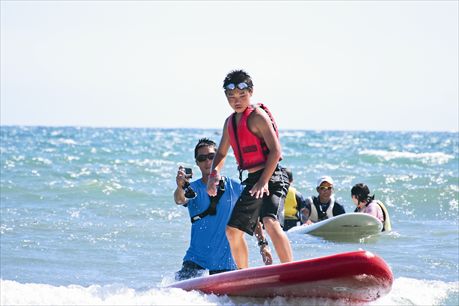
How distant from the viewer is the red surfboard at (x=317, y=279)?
5488 millimetres

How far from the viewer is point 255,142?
6000 mm

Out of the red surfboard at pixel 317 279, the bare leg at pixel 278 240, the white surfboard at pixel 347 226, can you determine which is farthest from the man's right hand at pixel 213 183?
the white surfboard at pixel 347 226

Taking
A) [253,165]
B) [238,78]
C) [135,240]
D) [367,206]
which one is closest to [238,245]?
[253,165]

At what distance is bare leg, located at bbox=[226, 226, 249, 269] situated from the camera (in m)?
6.14

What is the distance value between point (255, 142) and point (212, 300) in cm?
111

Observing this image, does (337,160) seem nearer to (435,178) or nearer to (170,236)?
(435,178)

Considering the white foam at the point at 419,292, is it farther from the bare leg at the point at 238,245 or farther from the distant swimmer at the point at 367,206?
the distant swimmer at the point at 367,206

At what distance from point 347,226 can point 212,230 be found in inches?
224

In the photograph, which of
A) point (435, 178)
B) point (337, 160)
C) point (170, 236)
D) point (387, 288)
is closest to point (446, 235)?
point (170, 236)

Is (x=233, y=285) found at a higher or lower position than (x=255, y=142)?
lower

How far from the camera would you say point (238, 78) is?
19.5 ft

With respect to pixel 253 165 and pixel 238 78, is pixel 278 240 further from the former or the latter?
pixel 238 78

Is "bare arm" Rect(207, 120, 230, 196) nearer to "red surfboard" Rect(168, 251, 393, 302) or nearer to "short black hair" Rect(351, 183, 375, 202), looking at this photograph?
"red surfboard" Rect(168, 251, 393, 302)

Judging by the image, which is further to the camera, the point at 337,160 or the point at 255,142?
the point at 337,160
